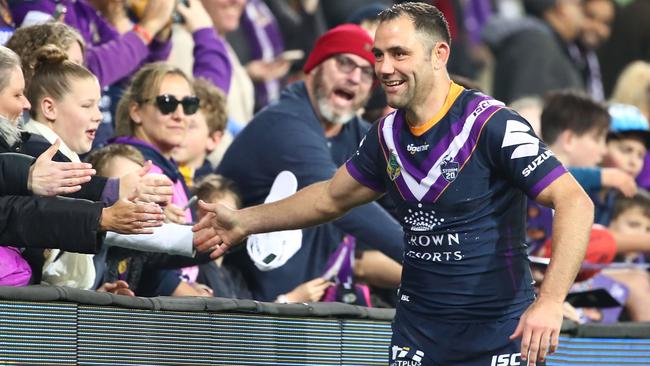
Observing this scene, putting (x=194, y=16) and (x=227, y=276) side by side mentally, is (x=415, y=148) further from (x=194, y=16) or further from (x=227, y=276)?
(x=194, y=16)

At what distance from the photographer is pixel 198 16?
942 centimetres

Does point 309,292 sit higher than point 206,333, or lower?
lower

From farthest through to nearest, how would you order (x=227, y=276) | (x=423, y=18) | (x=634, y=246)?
(x=634, y=246) → (x=227, y=276) → (x=423, y=18)

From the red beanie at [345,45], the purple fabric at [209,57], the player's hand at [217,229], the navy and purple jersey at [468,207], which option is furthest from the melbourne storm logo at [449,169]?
the purple fabric at [209,57]

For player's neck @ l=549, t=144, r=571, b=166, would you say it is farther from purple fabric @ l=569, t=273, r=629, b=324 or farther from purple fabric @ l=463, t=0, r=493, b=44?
purple fabric @ l=463, t=0, r=493, b=44

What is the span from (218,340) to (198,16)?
394 centimetres

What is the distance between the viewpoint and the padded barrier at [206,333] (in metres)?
5.23

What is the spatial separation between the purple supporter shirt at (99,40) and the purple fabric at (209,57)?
3.33ft

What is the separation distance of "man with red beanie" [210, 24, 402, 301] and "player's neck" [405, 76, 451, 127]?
204 cm

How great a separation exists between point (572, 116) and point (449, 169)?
4.34m

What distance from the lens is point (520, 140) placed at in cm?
542

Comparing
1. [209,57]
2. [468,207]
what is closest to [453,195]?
[468,207]

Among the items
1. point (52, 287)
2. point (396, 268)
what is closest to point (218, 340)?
point (52, 287)

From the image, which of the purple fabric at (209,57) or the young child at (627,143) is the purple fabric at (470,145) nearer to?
the purple fabric at (209,57)
